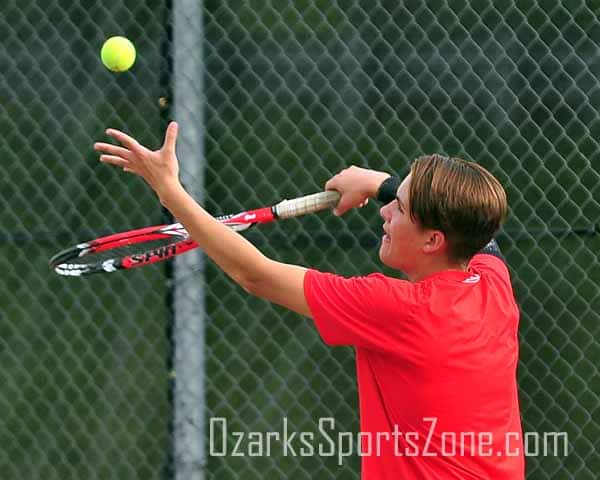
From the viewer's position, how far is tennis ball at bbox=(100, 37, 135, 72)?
3686 mm

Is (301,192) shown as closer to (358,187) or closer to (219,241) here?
(358,187)

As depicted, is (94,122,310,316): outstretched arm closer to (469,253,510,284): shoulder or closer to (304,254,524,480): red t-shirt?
(304,254,524,480): red t-shirt

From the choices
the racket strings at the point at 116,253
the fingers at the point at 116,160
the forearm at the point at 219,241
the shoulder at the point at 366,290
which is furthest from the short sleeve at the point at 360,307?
the racket strings at the point at 116,253

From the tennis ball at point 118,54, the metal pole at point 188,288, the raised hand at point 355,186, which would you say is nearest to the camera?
the raised hand at point 355,186

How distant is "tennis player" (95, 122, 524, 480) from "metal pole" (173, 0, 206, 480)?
5.79 feet

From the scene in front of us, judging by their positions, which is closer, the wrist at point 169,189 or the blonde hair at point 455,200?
the wrist at point 169,189

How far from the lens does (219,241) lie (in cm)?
211

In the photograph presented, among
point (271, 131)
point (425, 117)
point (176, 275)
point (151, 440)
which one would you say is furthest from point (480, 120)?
point (151, 440)

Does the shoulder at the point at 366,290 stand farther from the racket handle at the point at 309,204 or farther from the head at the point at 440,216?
the racket handle at the point at 309,204

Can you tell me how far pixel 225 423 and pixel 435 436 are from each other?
197cm

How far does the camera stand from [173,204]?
6.78 feet

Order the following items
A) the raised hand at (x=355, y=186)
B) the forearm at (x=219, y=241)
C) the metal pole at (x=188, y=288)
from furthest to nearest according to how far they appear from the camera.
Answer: the metal pole at (x=188, y=288) → the raised hand at (x=355, y=186) → the forearm at (x=219, y=241)

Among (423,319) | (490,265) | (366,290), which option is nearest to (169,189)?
(366,290)

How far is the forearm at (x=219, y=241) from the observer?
2.09 meters
